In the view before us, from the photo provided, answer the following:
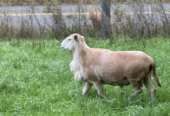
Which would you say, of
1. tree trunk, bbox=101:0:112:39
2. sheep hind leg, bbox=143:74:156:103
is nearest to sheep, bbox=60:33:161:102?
sheep hind leg, bbox=143:74:156:103

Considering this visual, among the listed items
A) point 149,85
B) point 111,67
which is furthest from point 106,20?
point 149,85

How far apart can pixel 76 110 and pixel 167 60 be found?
12.2 ft

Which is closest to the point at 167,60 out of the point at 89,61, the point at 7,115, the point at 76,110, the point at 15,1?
the point at 89,61

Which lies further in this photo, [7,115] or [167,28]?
[167,28]

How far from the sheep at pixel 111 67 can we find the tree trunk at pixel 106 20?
171 inches

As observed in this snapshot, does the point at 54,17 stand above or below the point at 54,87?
above

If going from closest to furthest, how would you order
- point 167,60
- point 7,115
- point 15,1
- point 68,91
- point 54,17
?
point 7,115 → point 68,91 → point 167,60 → point 54,17 → point 15,1

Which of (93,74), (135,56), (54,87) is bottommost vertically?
(54,87)

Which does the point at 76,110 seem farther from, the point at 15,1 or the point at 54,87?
the point at 15,1

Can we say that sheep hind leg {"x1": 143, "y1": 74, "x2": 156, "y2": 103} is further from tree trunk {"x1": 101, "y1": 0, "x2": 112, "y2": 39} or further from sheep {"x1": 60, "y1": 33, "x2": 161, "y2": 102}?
tree trunk {"x1": 101, "y1": 0, "x2": 112, "y2": 39}

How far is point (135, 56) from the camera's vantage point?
4.95 metres

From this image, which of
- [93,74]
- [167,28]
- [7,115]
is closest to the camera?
[7,115]

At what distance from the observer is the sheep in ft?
16.1

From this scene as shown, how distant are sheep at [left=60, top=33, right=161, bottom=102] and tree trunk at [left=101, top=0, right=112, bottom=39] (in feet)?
14.2
